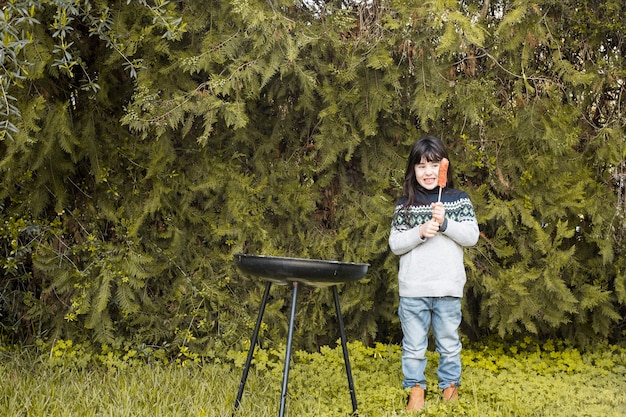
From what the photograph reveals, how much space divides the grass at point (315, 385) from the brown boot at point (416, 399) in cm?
6

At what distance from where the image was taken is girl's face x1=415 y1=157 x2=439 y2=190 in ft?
11.7

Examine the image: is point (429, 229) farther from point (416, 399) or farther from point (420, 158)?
point (416, 399)

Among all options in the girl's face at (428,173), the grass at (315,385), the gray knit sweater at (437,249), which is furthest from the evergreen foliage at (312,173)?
the gray knit sweater at (437,249)

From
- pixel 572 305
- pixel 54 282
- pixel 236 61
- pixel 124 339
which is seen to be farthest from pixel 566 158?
pixel 54 282

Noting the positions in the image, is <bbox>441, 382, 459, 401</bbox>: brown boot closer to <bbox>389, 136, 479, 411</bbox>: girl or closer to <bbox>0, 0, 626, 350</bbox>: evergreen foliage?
<bbox>389, 136, 479, 411</bbox>: girl

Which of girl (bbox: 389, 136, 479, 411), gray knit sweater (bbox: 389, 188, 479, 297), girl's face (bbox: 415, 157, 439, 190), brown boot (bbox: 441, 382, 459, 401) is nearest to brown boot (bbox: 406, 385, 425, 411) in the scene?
girl (bbox: 389, 136, 479, 411)

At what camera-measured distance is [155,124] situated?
3.83 metres

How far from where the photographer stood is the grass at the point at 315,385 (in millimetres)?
3523

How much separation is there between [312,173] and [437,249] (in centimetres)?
131

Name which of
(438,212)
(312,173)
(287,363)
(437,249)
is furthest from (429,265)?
(312,173)

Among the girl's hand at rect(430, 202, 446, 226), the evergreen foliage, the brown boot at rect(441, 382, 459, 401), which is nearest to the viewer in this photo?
the girl's hand at rect(430, 202, 446, 226)

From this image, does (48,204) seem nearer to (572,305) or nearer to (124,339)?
(124,339)

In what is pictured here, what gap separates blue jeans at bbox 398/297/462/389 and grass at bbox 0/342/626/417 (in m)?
0.16

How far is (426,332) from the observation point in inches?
143
